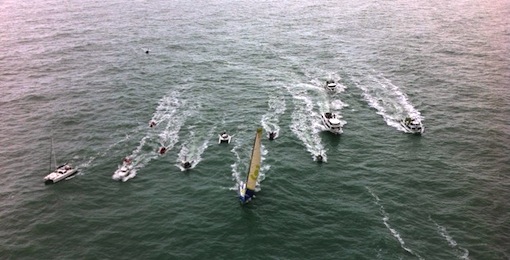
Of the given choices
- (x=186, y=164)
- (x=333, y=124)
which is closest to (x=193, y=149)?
(x=186, y=164)

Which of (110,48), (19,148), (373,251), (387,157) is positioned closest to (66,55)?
(110,48)

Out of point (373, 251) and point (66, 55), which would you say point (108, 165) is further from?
point (66, 55)

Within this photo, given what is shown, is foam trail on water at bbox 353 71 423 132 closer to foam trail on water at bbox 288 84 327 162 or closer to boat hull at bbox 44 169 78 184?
foam trail on water at bbox 288 84 327 162

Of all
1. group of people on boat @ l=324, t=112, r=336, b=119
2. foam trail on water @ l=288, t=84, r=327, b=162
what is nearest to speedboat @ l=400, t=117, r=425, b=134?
group of people on boat @ l=324, t=112, r=336, b=119

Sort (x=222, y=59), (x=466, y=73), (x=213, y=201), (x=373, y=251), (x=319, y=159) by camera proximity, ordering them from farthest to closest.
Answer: (x=222, y=59), (x=466, y=73), (x=319, y=159), (x=213, y=201), (x=373, y=251)

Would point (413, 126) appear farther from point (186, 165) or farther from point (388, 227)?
point (186, 165)

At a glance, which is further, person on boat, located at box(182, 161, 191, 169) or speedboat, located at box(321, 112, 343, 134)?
speedboat, located at box(321, 112, 343, 134)
